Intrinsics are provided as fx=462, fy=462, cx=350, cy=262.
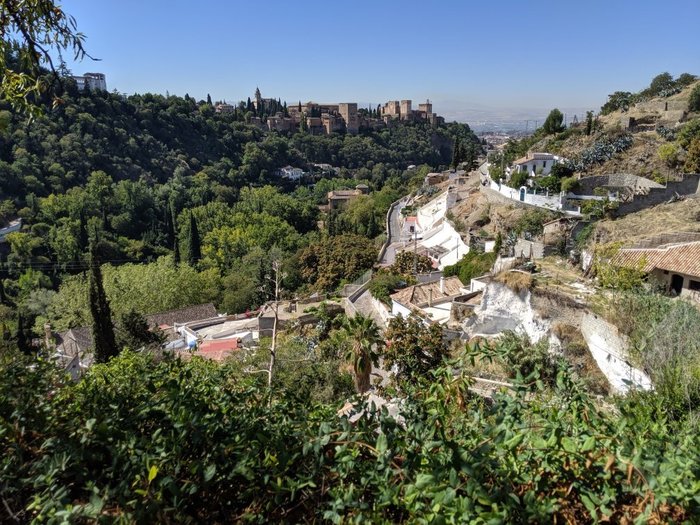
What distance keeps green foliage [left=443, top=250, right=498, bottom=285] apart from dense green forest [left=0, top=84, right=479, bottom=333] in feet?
26.2

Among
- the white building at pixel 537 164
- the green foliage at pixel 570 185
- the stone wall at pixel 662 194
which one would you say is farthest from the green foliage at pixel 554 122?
the stone wall at pixel 662 194

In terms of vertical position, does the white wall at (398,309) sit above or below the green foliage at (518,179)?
below

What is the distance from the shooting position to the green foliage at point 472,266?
19141mm

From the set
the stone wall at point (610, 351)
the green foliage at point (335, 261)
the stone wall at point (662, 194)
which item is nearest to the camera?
the stone wall at point (610, 351)

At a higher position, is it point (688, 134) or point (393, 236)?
point (688, 134)

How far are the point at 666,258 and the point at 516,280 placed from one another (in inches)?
143

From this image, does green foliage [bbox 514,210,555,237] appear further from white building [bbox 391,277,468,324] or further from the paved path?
the paved path

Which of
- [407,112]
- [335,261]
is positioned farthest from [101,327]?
[407,112]

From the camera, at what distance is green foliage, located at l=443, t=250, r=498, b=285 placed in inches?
754

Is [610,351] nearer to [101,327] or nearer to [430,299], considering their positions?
[430,299]

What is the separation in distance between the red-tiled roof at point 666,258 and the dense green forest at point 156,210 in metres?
17.3

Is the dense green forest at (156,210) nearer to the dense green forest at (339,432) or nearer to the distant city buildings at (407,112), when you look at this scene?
the dense green forest at (339,432)

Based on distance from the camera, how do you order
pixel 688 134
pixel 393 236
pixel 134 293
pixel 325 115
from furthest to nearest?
pixel 325 115 → pixel 393 236 → pixel 134 293 → pixel 688 134

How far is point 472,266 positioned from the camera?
65.0ft
